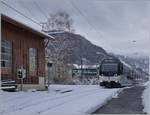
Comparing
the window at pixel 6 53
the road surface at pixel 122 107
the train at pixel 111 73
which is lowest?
the road surface at pixel 122 107

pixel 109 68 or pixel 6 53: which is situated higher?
pixel 6 53

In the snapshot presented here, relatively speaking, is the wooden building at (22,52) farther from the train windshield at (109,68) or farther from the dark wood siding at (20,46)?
the train windshield at (109,68)

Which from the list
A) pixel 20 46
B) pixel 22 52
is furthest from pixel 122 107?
pixel 22 52

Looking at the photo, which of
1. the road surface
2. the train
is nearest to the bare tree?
the train

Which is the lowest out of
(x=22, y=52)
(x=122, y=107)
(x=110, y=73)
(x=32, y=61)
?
(x=122, y=107)

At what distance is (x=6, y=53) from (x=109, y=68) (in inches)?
615

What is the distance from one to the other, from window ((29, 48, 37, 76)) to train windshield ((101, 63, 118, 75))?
1005 cm

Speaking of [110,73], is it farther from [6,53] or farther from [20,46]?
[6,53]

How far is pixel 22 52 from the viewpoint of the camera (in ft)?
100

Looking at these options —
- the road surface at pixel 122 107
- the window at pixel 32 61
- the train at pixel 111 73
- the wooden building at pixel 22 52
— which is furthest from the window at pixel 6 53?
the train at pixel 111 73

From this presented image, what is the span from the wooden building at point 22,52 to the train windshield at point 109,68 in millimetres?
8174

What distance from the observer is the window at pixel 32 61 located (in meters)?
32.4

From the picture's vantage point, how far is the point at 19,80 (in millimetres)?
29594

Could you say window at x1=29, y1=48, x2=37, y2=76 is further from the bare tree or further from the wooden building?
the bare tree
